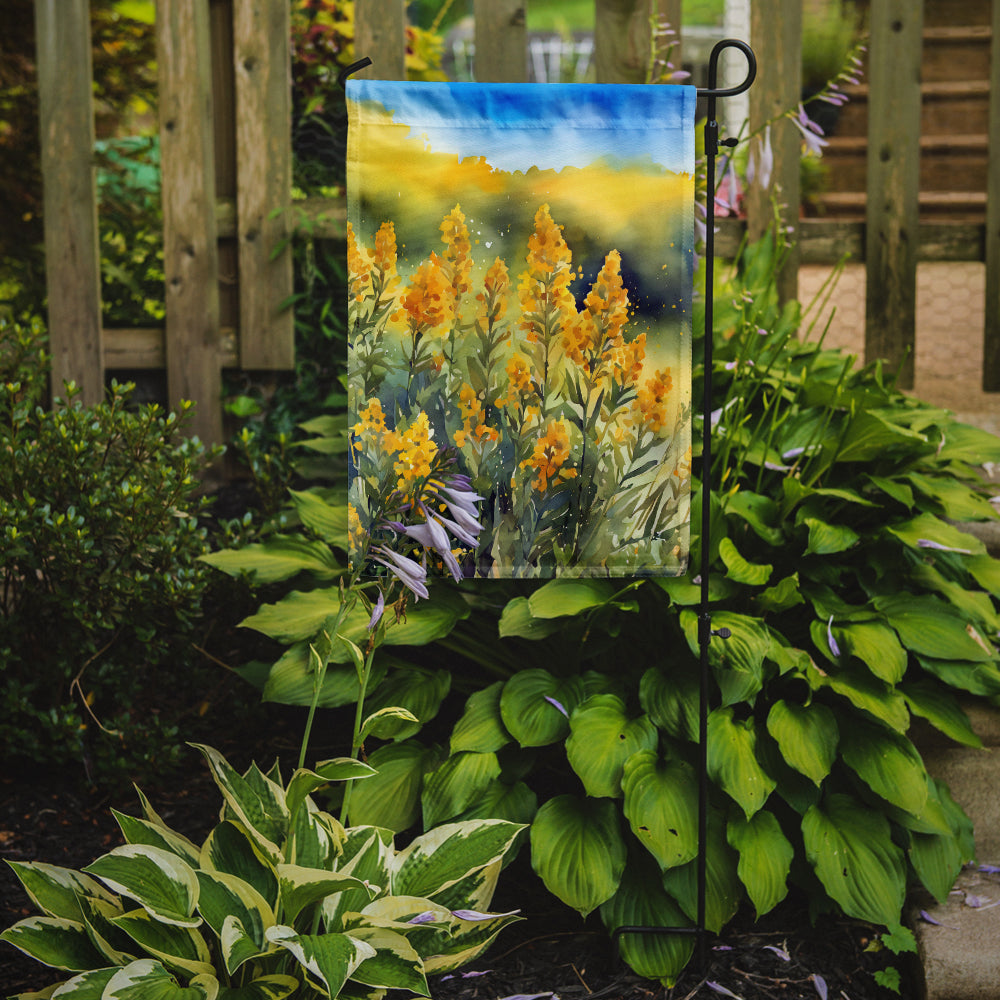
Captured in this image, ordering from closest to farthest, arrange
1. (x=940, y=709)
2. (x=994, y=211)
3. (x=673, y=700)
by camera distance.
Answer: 1. (x=673, y=700)
2. (x=940, y=709)
3. (x=994, y=211)

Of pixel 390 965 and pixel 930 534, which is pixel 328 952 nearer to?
pixel 390 965

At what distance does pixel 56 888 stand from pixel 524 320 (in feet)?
3.74

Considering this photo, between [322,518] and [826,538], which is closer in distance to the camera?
[826,538]

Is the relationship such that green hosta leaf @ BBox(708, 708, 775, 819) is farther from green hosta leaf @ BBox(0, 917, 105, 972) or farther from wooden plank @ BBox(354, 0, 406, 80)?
wooden plank @ BBox(354, 0, 406, 80)

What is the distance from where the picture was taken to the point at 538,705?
77.0 inches

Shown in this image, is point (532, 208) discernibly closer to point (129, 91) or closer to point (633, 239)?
point (633, 239)

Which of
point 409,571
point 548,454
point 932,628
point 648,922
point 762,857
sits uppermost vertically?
point 548,454

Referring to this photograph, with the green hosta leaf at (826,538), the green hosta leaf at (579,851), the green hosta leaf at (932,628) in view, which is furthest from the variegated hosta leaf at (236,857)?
the green hosta leaf at (932,628)

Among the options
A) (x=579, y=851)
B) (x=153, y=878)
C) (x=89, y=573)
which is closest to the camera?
(x=153, y=878)

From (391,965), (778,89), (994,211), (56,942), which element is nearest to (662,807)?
(391,965)

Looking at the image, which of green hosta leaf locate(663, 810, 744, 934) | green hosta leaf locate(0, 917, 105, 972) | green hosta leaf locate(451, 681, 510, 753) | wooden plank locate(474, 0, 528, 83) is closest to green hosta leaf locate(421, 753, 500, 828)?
green hosta leaf locate(451, 681, 510, 753)

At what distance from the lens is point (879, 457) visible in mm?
2355

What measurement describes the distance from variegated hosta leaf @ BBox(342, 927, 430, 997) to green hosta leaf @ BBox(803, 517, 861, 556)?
1.08 metres

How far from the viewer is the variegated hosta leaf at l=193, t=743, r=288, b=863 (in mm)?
1604
